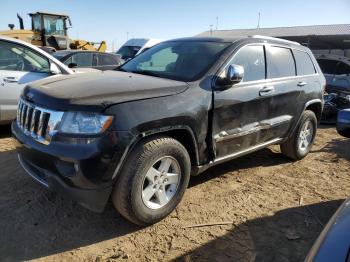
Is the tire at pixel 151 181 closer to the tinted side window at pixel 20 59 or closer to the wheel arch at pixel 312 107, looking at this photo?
the wheel arch at pixel 312 107

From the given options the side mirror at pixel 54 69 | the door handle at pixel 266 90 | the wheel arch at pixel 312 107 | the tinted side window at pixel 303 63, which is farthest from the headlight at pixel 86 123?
the tinted side window at pixel 303 63

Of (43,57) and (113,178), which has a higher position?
(43,57)

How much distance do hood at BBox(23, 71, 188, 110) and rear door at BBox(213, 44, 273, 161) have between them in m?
0.58

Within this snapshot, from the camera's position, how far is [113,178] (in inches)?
118

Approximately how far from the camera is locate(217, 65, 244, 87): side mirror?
3.73m

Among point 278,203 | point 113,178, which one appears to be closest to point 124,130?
point 113,178

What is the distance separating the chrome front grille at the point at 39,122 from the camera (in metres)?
3.04

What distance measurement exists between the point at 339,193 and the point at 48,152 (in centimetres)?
353

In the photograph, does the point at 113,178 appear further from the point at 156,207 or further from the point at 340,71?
the point at 340,71

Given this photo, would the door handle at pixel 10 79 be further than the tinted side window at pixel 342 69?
No

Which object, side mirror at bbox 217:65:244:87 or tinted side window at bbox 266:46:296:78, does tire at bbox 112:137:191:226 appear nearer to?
side mirror at bbox 217:65:244:87

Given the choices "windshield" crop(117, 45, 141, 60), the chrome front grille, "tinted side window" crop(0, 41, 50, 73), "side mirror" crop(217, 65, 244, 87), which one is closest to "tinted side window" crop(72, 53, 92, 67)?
"tinted side window" crop(0, 41, 50, 73)

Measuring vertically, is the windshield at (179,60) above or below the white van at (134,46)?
above

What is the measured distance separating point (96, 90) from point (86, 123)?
0.38m
